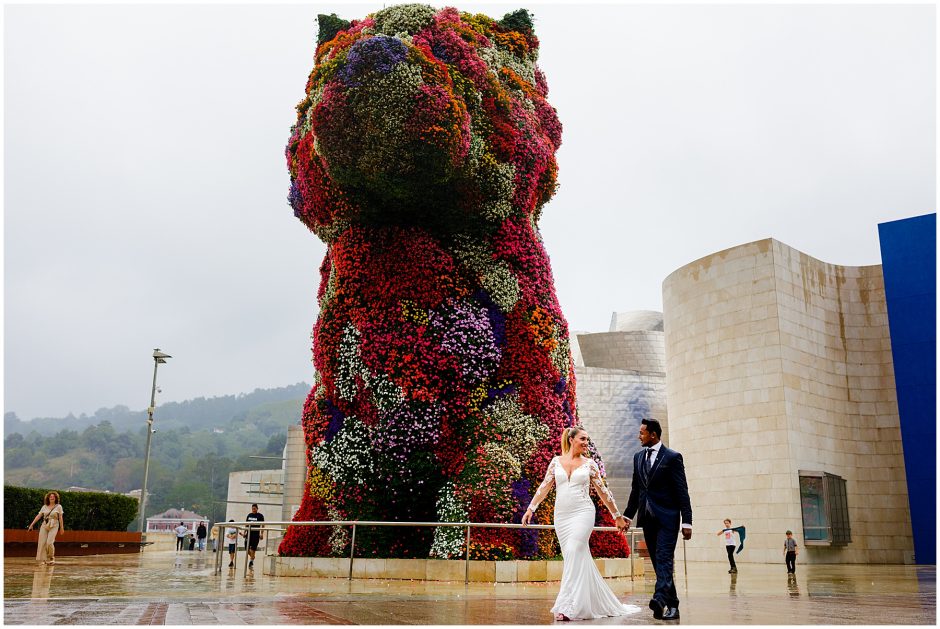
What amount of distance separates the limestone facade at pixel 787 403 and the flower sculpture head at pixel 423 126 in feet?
49.0

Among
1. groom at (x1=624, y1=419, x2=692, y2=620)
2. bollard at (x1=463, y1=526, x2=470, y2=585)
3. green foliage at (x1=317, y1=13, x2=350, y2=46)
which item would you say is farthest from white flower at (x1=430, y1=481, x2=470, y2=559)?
green foliage at (x1=317, y1=13, x2=350, y2=46)

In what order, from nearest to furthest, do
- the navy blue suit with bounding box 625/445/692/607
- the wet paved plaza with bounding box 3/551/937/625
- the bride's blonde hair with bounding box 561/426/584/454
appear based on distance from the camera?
the wet paved plaza with bounding box 3/551/937/625 < the navy blue suit with bounding box 625/445/692/607 < the bride's blonde hair with bounding box 561/426/584/454

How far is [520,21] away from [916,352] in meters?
19.4

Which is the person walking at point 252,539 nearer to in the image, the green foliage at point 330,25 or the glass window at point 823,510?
the green foliage at point 330,25

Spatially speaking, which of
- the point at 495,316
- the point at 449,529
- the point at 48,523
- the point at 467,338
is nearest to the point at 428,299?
the point at 467,338

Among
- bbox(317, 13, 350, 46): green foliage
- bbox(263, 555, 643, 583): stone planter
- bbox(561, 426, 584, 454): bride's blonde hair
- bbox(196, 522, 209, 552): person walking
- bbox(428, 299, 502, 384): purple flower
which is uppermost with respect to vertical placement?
bbox(317, 13, 350, 46): green foliage

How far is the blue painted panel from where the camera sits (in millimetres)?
25922

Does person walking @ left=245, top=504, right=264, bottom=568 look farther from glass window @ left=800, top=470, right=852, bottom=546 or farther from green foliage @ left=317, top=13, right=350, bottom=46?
glass window @ left=800, top=470, right=852, bottom=546

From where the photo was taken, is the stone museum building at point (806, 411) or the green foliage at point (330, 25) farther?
the stone museum building at point (806, 411)

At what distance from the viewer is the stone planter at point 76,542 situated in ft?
65.9

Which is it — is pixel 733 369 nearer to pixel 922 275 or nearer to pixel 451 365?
pixel 922 275

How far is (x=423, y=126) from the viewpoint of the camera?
12.2 m

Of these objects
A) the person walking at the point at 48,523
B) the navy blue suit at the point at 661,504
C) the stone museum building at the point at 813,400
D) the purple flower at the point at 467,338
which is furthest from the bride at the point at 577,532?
the stone museum building at the point at 813,400

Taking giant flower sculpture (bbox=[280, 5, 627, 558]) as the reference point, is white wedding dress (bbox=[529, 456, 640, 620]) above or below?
below
